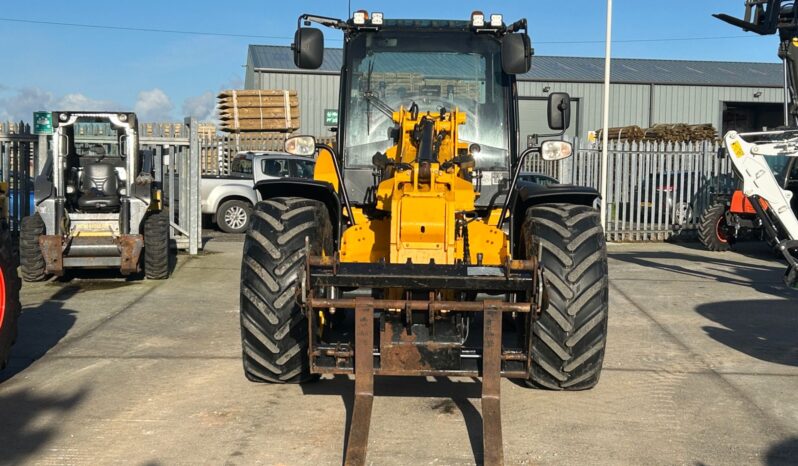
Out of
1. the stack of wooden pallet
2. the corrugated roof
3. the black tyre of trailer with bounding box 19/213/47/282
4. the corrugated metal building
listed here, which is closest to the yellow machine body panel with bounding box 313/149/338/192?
the black tyre of trailer with bounding box 19/213/47/282

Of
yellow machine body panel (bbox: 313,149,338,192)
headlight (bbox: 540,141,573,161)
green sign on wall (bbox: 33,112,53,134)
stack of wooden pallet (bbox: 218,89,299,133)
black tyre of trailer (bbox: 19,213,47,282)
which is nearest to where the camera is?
headlight (bbox: 540,141,573,161)

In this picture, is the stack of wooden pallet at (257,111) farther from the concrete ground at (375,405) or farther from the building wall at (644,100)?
the concrete ground at (375,405)

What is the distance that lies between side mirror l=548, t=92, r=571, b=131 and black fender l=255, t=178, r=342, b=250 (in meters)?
1.64

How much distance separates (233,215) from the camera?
18.2 m

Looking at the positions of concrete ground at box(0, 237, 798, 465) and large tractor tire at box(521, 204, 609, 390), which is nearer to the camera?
concrete ground at box(0, 237, 798, 465)

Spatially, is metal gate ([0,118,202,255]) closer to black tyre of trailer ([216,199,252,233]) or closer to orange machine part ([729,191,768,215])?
black tyre of trailer ([216,199,252,233])

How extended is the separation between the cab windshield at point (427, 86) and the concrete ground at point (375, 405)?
180 centimetres

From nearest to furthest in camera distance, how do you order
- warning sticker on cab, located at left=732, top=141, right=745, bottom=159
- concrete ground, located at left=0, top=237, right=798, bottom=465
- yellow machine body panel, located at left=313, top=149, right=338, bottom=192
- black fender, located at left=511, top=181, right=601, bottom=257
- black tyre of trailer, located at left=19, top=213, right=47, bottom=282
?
concrete ground, located at left=0, top=237, right=798, bottom=465 → black fender, located at left=511, top=181, right=601, bottom=257 → yellow machine body panel, located at left=313, top=149, right=338, bottom=192 → black tyre of trailer, located at left=19, top=213, right=47, bottom=282 → warning sticker on cab, located at left=732, top=141, right=745, bottom=159

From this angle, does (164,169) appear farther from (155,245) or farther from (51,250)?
(51,250)

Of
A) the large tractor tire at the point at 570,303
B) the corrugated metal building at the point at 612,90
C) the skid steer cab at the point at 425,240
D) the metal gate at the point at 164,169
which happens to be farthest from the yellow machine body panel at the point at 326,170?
the corrugated metal building at the point at 612,90

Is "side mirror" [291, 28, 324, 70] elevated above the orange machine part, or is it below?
above

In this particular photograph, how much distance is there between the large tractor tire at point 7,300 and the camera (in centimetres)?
635

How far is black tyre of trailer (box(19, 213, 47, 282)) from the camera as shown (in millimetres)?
11016

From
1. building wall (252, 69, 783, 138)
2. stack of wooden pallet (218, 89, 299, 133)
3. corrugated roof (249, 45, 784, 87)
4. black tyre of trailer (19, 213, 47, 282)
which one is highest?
corrugated roof (249, 45, 784, 87)
